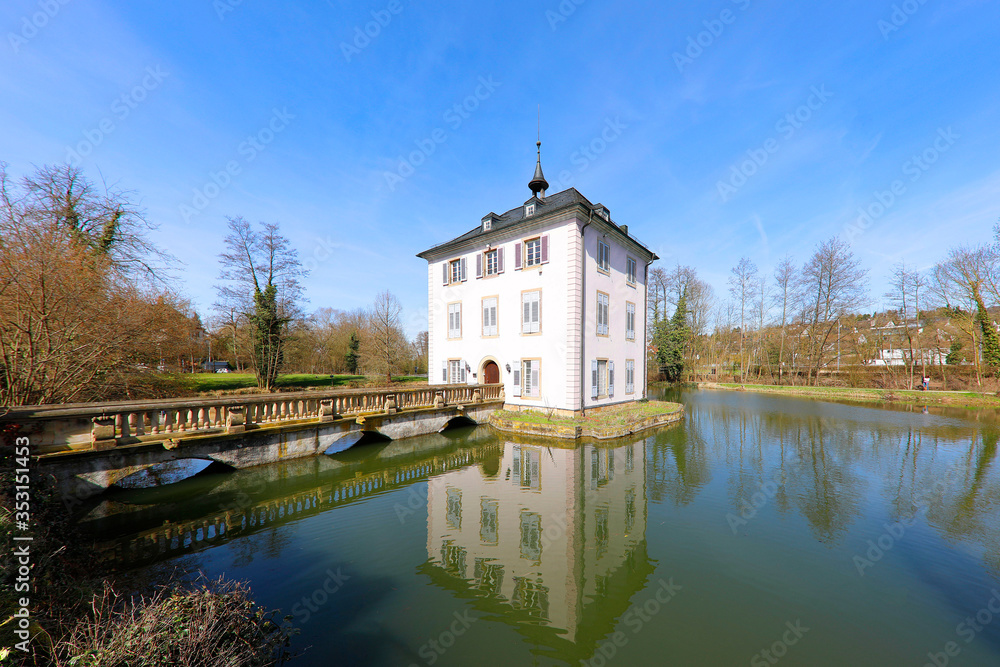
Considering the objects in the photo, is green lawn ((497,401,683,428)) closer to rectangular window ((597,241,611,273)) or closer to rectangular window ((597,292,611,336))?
rectangular window ((597,292,611,336))

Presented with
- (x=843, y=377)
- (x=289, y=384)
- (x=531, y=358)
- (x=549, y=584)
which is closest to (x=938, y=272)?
(x=843, y=377)

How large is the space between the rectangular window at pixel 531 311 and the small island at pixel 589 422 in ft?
13.9

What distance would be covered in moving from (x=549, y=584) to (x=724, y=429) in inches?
592

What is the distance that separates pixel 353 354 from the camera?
1758 inches

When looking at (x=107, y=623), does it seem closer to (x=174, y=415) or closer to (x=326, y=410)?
(x=174, y=415)

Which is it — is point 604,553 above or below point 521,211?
below

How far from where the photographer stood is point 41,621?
2816mm

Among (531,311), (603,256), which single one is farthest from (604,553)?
(603,256)

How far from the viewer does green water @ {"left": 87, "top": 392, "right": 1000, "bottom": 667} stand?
162 inches

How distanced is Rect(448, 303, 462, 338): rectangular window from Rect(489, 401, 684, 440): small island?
20.1 feet

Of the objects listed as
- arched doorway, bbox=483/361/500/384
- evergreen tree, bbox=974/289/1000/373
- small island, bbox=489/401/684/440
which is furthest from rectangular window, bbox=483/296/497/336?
evergreen tree, bbox=974/289/1000/373

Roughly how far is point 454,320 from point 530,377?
6.44 m

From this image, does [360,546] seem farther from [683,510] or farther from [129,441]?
[683,510]

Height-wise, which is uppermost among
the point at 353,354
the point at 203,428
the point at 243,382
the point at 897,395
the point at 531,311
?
the point at 531,311
